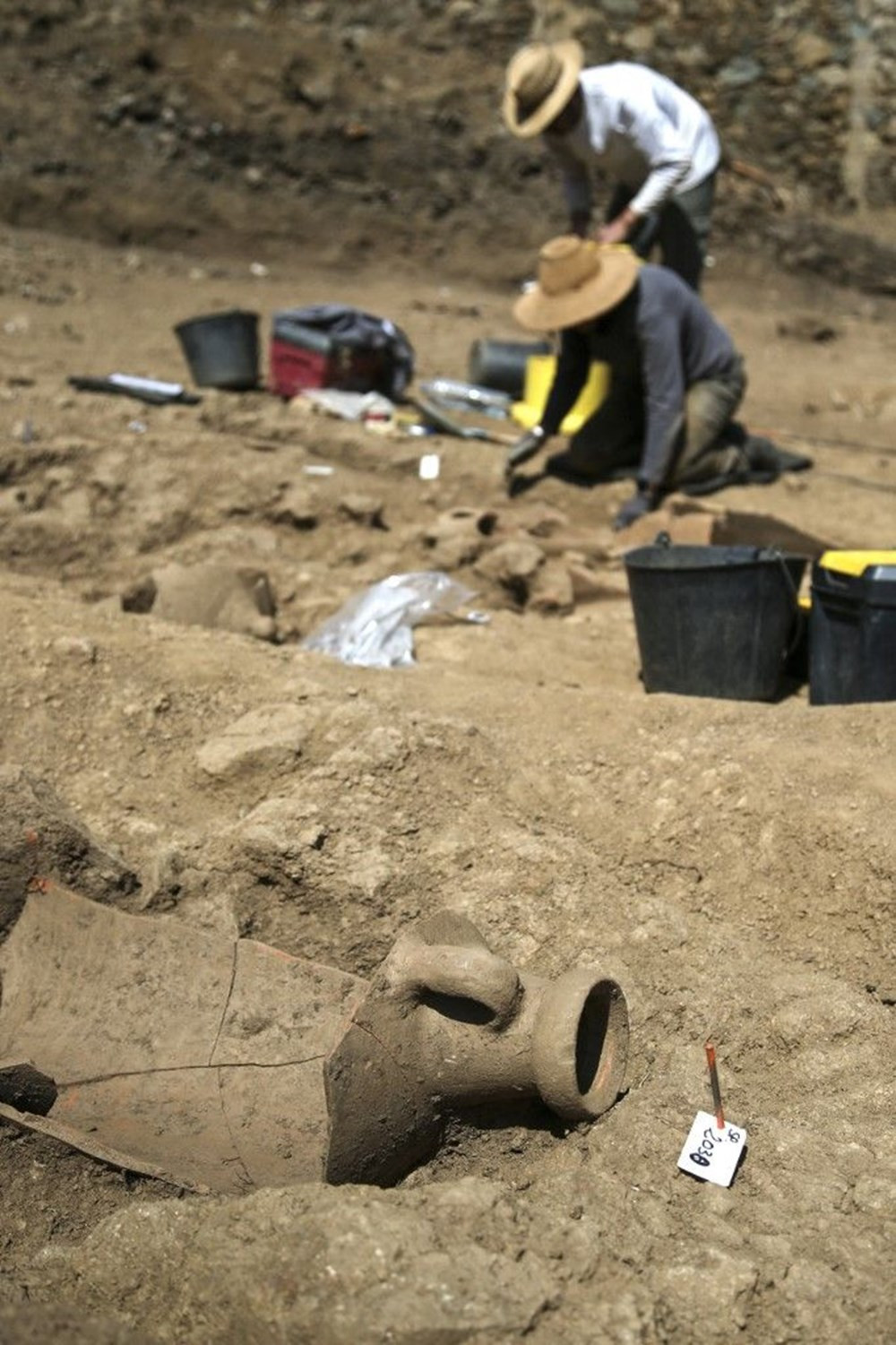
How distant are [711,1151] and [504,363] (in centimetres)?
520

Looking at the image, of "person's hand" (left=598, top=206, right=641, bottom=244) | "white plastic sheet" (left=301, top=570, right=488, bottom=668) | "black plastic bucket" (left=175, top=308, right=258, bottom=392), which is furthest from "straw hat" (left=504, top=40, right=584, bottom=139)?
"white plastic sheet" (left=301, top=570, right=488, bottom=668)

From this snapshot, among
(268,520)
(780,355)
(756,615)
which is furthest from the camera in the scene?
(780,355)

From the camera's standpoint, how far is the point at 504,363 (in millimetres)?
6836

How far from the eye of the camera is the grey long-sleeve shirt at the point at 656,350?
530 cm

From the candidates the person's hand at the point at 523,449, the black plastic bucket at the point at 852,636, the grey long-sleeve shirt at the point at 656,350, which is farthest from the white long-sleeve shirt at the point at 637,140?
the black plastic bucket at the point at 852,636

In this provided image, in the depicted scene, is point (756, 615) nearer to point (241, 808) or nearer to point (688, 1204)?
point (241, 808)

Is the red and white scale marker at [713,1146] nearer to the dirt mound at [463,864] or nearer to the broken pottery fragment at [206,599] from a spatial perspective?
the dirt mound at [463,864]

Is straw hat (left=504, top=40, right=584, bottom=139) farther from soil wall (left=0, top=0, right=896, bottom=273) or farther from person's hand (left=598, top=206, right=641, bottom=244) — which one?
soil wall (left=0, top=0, right=896, bottom=273)

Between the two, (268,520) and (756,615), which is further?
(268,520)

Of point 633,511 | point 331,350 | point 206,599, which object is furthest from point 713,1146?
point 331,350

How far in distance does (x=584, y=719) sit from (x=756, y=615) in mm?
589

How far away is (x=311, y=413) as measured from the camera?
6051mm

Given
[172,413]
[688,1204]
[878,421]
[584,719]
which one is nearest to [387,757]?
[584,719]

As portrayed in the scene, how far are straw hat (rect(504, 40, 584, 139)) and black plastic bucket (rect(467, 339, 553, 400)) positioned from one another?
1.15 metres
